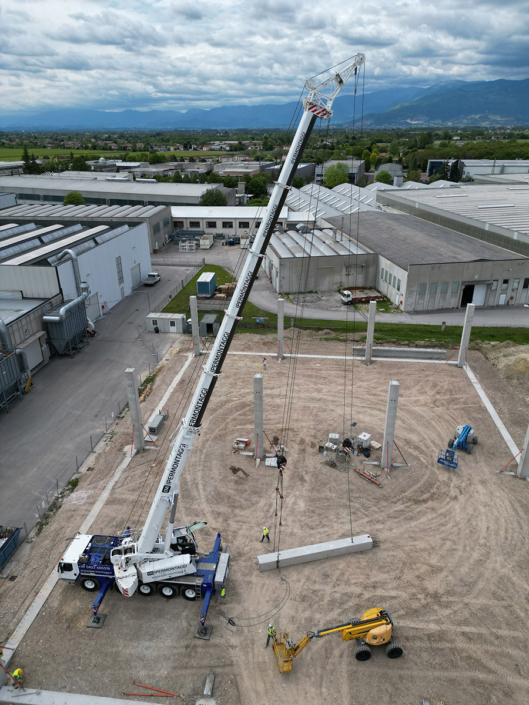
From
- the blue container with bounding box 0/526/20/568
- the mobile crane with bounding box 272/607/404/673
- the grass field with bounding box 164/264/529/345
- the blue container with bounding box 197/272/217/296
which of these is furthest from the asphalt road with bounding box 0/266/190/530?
the mobile crane with bounding box 272/607/404/673

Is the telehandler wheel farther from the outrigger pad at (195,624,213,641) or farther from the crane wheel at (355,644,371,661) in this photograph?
the crane wheel at (355,644,371,661)

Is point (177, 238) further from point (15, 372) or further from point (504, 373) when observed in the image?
point (504, 373)

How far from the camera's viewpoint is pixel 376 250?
51.9 m

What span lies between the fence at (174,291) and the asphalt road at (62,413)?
11.7 ft

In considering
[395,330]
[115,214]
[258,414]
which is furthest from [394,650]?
[115,214]

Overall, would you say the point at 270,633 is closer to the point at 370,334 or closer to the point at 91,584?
the point at 91,584

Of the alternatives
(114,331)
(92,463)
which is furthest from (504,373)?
(114,331)

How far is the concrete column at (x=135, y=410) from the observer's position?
932 inches

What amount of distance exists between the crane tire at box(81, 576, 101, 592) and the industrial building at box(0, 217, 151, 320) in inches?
993

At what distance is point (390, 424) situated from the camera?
2312cm

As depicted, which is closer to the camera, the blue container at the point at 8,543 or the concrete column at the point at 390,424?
the blue container at the point at 8,543

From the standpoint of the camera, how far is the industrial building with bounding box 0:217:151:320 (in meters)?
36.8

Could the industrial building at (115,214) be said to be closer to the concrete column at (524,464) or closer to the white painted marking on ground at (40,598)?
the white painted marking on ground at (40,598)

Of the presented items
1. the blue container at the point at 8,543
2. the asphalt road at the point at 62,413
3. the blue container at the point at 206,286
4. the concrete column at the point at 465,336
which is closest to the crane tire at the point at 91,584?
the blue container at the point at 8,543
